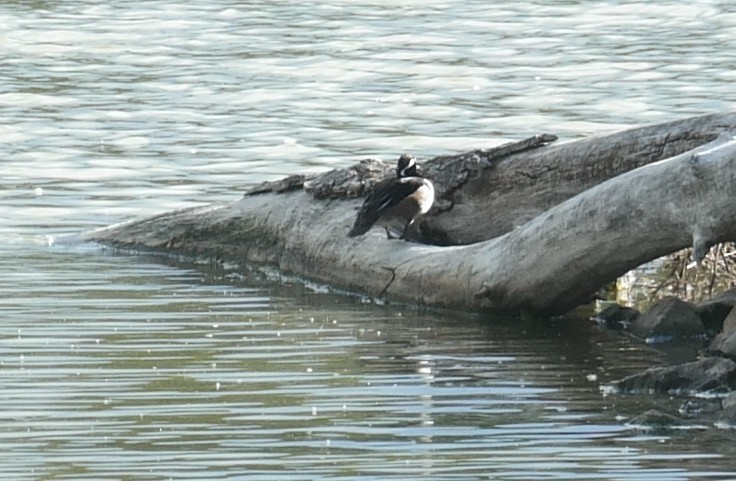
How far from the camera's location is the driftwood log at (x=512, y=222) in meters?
10.8

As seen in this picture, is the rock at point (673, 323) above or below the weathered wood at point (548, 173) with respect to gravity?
below

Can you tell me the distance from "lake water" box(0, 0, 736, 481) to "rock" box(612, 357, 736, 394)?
0.64ft

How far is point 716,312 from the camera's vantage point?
11320 mm

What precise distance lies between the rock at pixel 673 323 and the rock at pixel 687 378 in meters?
1.37

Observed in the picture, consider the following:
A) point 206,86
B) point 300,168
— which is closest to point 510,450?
point 300,168

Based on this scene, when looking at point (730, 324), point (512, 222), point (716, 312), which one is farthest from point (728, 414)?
point (512, 222)

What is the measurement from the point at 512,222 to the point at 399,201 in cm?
65

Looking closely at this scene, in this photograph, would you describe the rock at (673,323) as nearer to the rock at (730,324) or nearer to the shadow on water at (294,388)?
the shadow on water at (294,388)

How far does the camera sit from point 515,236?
11477 mm

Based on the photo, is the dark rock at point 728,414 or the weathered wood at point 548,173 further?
the weathered wood at point 548,173

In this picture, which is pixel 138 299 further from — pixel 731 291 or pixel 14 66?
pixel 14 66

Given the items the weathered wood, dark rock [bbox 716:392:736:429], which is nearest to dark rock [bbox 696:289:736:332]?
the weathered wood

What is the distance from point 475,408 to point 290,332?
7.45 ft

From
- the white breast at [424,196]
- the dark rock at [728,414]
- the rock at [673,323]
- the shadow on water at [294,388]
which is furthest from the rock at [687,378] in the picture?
the white breast at [424,196]
